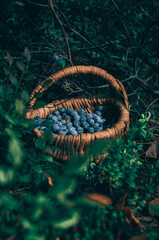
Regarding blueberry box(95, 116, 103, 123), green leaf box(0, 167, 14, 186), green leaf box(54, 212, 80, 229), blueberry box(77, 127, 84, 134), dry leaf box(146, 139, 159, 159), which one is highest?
blueberry box(95, 116, 103, 123)

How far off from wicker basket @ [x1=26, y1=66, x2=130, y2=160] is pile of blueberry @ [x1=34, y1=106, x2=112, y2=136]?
8 centimetres

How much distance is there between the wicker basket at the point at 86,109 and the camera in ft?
3.61

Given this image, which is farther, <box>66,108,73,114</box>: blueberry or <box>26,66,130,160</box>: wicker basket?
<box>66,108,73,114</box>: blueberry

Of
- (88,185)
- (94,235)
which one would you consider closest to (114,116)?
(88,185)

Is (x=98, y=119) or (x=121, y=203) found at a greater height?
(x=98, y=119)

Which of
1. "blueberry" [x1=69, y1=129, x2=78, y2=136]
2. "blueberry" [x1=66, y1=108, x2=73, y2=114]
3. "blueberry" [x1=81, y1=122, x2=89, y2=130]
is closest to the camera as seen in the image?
"blueberry" [x1=69, y1=129, x2=78, y2=136]

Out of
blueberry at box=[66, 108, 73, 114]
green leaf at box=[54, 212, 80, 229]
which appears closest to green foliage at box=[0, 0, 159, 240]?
green leaf at box=[54, 212, 80, 229]

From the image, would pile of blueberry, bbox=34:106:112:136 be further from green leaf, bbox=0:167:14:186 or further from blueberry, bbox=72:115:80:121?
green leaf, bbox=0:167:14:186

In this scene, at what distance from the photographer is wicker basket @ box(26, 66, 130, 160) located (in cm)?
110

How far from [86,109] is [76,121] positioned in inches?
10.3

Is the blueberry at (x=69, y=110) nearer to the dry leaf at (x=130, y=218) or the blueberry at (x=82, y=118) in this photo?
the blueberry at (x=82, y=118)

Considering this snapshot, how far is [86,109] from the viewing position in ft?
5.66

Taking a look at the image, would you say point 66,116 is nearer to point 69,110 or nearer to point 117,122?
point 69,110

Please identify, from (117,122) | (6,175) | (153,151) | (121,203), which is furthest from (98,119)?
(6,175)
